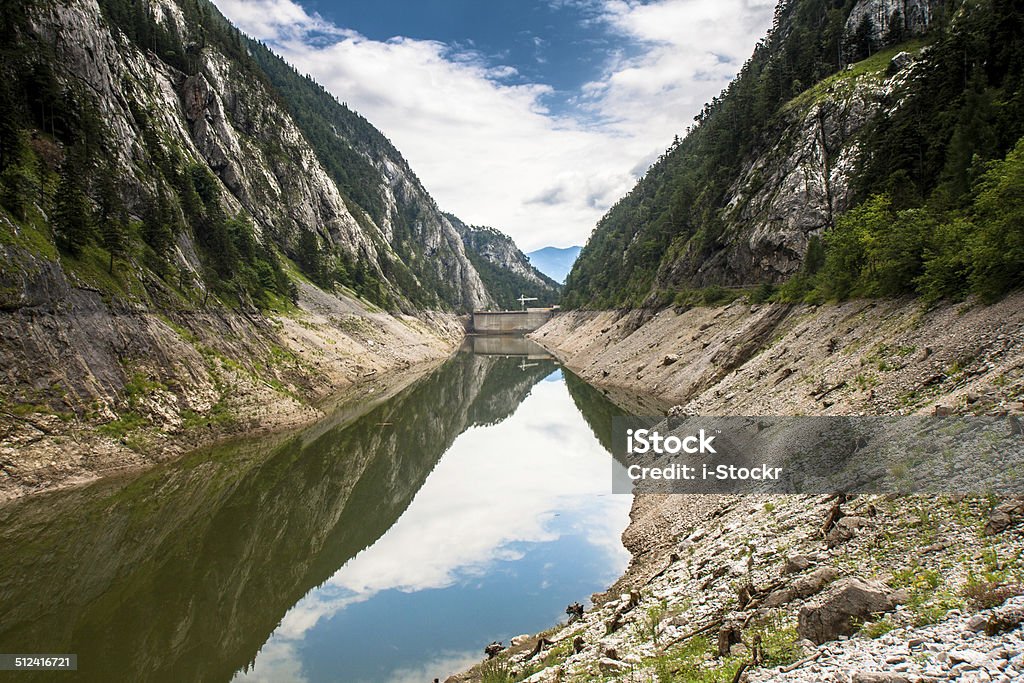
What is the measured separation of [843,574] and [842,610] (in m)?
2.29

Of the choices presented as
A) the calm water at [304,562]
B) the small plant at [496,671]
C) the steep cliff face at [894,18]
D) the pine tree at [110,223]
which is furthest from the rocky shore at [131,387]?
the steep cliff face at [894,18]

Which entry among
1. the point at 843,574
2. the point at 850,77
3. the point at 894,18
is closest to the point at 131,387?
the point at 843,574

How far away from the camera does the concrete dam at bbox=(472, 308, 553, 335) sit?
184m

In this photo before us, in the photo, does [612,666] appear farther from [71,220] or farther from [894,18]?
[894,18]

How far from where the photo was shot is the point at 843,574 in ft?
32.1

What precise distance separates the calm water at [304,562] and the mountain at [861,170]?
60.1ft

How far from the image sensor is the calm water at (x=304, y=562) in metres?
13.5

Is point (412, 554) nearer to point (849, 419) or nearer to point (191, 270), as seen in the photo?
point (849, 419)

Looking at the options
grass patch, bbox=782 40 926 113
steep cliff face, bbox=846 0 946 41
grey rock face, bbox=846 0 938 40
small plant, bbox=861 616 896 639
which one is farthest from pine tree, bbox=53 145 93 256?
grey rock face, bbox=846 0 938 40

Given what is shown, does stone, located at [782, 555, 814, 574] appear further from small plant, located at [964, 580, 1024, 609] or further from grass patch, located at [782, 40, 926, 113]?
grass patch, located at [782, 40, 926, 113]

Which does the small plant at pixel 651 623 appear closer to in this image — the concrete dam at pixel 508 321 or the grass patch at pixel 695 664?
the grass patch at pixel 695 664

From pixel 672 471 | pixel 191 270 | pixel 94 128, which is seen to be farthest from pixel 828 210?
→ pixel 94 128

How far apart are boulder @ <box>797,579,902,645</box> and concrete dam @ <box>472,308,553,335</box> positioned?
175 metres

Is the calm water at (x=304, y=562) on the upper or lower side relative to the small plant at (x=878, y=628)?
lower
